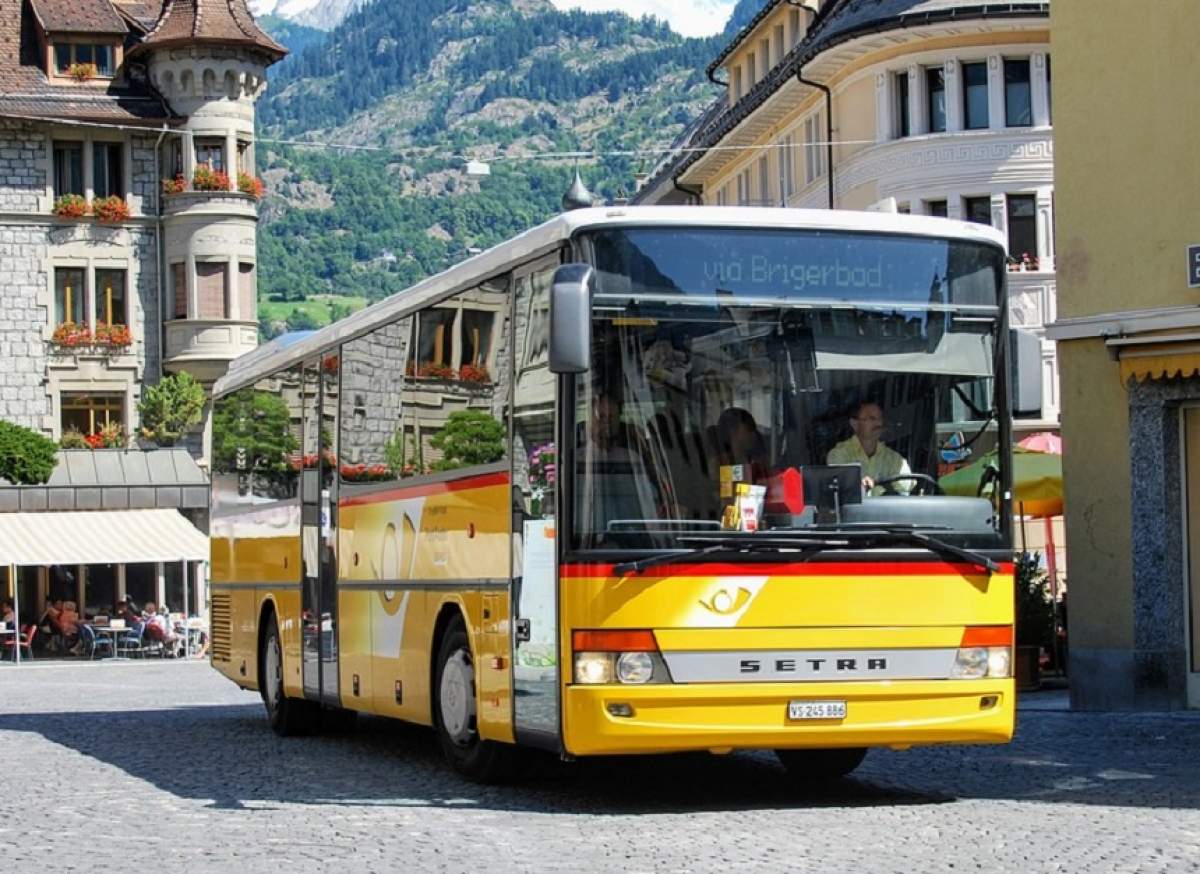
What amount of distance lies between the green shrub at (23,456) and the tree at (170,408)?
4.97 meters

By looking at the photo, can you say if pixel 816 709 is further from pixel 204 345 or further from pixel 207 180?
pixel 207 180

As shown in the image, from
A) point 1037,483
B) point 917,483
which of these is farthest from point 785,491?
point 1037,483

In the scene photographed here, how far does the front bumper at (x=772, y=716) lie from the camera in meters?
12.6

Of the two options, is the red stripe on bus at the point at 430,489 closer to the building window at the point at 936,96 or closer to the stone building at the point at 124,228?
the building window at the point at 936,96

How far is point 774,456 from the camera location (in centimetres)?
1273

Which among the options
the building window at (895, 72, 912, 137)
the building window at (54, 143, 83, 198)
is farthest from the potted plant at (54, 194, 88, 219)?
Answer: the building window at (895, 72, 912, 137)

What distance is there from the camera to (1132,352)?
21.1 m

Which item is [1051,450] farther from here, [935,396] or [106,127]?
[106,127]

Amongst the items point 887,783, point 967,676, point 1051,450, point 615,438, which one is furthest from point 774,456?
point 1051,450

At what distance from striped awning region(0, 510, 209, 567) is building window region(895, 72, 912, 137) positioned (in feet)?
52.8

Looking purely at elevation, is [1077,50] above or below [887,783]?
above

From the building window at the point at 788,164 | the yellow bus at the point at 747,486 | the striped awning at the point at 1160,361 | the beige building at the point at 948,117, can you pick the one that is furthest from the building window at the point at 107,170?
the yellow bus at the point at 747,486

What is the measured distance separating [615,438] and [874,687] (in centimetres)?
191

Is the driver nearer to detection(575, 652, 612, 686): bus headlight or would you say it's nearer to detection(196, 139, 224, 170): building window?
detection(575, 652, 612, 686): bus headlight
